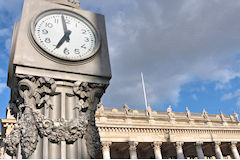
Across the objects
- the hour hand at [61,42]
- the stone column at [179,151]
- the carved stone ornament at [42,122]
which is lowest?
the carved stone ornament at [42,122]

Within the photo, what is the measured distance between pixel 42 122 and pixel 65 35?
1.81 m

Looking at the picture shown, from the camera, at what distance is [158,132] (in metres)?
30.2

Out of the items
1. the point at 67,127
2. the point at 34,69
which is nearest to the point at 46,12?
the point at 34,69

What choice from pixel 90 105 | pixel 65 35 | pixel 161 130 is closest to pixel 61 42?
pixel 65 35

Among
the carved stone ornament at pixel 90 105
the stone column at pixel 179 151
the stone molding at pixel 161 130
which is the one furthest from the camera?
the stone column at pixel 179 151

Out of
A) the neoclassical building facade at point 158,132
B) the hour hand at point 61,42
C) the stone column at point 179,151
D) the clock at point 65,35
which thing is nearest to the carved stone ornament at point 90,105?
the clock at point 65,35

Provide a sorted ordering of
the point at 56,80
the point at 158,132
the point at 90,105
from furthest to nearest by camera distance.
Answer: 1. the point at 158,132
2. the point at 90,105
3. the point at 56,80

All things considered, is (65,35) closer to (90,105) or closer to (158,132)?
(90,105)

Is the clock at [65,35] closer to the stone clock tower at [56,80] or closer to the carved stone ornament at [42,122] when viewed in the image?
the stone clock tower at [56,80]

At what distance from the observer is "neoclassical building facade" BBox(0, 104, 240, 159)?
91.1ft

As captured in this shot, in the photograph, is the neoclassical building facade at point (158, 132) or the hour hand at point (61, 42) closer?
the hour hand at point (61, 42)

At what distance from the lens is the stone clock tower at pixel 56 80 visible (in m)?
3.78

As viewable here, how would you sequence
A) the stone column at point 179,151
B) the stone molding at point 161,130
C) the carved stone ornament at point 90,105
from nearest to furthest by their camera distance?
the carved stone ornament at point 90,105 < the stone molding at point 161,130 < the stone column at point 179,151

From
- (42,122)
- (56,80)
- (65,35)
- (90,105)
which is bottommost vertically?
(42,122)
